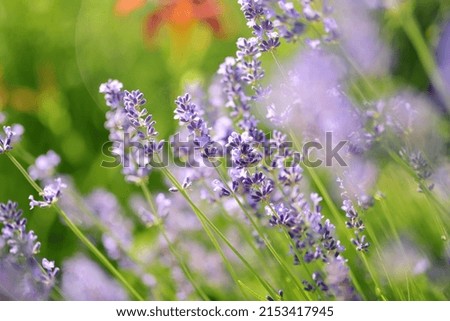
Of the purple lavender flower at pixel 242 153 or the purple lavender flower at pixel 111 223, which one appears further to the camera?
the purple lavender flower at pixel 111 223

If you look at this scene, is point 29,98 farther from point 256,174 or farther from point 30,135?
point 256,174

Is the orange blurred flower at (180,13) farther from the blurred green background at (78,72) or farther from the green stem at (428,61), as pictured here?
the green stem at (428,61)

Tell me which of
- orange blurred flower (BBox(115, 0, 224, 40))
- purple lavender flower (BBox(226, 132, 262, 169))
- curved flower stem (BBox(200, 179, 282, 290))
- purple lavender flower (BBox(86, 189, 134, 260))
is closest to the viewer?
purple lavender flower (BBox(226, 132, 262, 169))

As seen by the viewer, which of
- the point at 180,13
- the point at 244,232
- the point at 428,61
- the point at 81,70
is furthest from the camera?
the point at 81,70

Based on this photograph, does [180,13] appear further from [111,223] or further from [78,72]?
[111,223]

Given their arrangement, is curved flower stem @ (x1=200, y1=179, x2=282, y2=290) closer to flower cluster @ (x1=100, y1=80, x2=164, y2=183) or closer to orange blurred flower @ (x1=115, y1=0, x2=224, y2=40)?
flower cluster @ (x1=100, y1=80, x2=164, y2=183)

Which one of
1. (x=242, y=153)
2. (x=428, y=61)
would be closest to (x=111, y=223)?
(x=242, y=153)

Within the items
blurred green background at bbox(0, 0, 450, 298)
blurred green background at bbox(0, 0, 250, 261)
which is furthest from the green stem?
blurred green background at bbox(0, 0, 250, 261)

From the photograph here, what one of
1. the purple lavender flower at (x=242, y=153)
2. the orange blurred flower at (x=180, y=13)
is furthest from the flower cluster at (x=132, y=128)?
the orange blurred flower at (x=180, y=13)
